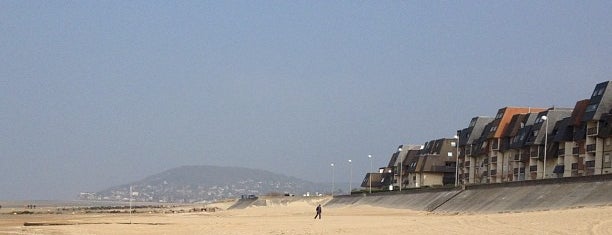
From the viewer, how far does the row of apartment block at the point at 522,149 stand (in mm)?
69250

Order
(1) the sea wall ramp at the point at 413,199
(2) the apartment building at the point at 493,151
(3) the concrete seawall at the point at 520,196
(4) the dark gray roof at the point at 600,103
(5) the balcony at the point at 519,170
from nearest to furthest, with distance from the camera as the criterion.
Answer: (3) the concrete seawall at the point at 520,196 → (1) the sea wall ramp at the point at 413,199 → (4) the dark gray roof at the point at 600,103 → (5) the balcony at the point at 519,170 → (2) the apartment building at the point at 493,151

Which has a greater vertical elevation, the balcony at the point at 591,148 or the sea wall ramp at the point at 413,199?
the balcony at the point at 591,148

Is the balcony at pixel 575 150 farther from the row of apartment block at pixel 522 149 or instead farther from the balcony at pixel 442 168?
the balcony at pixel 442 168

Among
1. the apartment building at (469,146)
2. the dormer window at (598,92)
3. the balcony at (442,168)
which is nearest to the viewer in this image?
the dormer window at (598,92)

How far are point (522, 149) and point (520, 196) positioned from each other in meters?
41.1

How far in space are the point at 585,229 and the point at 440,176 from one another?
88.9 metres

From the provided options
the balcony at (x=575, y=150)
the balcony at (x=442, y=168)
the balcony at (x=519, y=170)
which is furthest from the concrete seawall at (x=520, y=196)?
the balcony at (x=442, y=168)

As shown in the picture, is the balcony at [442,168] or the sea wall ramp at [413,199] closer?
the sea wall ramp at [413,199]

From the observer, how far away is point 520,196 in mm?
45312

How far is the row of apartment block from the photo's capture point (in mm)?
69250

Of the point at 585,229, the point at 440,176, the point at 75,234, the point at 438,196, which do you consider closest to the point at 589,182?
the point at 585,229

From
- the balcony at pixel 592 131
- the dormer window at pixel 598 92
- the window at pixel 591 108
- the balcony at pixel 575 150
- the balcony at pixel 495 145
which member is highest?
the dormer window at pixel 598 92

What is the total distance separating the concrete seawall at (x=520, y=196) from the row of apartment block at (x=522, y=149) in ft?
39.4

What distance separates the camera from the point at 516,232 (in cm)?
2533
